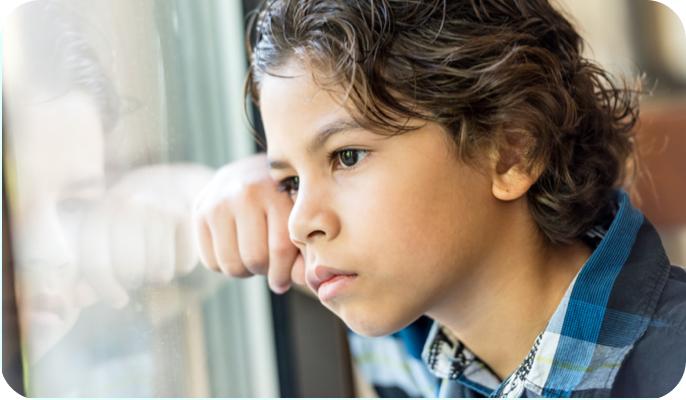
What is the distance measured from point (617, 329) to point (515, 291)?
14 centimetres

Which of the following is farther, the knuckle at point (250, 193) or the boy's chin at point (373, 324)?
the knuckle at point (250, 193)

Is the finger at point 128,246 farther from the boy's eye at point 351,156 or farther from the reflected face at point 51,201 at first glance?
the boy's eye at point 351,156

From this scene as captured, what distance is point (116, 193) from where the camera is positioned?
87 cm

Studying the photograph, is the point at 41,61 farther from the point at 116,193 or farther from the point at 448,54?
the point at 448,54

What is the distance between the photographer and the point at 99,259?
32.8 inches

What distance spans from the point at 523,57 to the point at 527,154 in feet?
0.34

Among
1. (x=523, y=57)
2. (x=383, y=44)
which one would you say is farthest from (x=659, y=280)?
(x=383, y=44)

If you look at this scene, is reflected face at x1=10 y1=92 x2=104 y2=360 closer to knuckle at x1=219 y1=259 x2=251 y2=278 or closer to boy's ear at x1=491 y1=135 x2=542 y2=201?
knuckle at x1=219 y1=259 x2=251 y2=278

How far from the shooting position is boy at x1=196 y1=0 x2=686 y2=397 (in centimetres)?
78

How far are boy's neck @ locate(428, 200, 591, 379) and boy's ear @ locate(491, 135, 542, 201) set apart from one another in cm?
5

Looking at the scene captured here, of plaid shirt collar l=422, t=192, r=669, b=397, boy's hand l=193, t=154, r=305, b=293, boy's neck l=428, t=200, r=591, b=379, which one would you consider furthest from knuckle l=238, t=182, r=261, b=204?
plaid shirt collar l=422, t=192, r=669, b=397

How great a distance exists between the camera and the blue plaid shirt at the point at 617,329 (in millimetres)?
763

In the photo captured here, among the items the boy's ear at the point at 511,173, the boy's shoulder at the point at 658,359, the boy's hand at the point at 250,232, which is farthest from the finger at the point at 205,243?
the boy's shoulder at the point at 658,359

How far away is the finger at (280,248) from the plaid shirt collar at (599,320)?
0.27 metres
